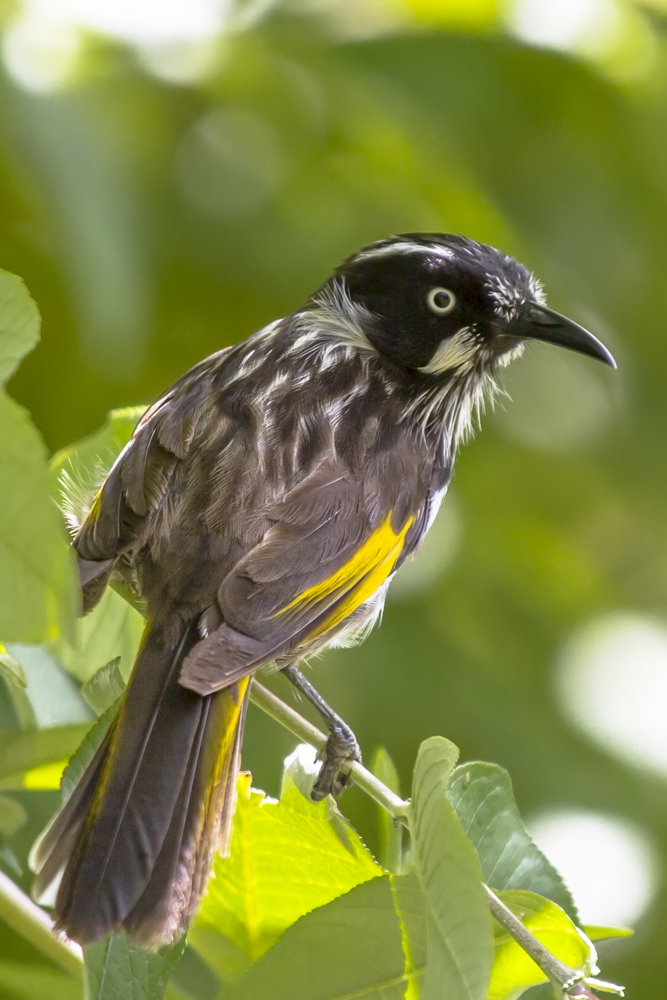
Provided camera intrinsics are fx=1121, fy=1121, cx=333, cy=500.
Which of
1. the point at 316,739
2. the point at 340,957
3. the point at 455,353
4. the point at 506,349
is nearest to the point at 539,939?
the point at 340,957

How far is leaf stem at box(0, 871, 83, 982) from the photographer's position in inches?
49.1

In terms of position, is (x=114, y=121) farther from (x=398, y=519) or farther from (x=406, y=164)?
(x=398, y=519)

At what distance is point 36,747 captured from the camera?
4.33 ft

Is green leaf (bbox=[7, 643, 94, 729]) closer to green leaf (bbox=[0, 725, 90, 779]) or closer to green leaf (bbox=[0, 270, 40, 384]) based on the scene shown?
green leaf (bbox=[0, 725, 90, 779])

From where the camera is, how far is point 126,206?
8.91 ft

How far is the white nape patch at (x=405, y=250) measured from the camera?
2205 mm

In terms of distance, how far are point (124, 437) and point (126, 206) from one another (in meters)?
1.12

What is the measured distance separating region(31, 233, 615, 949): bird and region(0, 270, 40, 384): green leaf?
0.59 metres

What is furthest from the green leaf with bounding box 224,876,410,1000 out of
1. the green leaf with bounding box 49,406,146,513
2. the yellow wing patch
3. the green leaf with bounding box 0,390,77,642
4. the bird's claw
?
the green leaf with bounding box 49,406,146,513

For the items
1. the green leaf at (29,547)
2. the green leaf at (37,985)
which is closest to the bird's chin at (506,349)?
the green leaf at (37,985)

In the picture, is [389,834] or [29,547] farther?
[389,834]

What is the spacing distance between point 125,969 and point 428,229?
8.19ft

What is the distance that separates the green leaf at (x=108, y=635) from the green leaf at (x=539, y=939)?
0.61m

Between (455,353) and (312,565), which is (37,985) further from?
(455,353)
